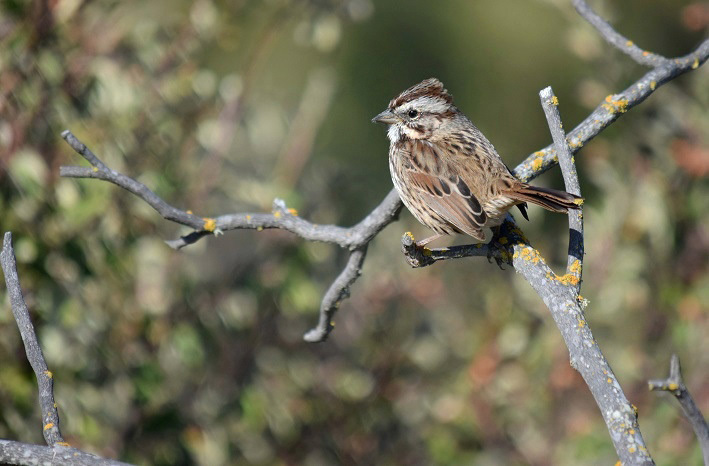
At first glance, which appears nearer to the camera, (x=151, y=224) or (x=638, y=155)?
(x=151, y=224)

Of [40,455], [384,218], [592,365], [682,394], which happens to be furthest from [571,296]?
[40,455]

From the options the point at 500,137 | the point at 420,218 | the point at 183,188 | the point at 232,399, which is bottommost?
the point at 232,399

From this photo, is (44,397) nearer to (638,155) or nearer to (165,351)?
(165,351)

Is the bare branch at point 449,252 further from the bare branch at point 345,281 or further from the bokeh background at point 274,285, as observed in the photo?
the bokeh background at point 274,285

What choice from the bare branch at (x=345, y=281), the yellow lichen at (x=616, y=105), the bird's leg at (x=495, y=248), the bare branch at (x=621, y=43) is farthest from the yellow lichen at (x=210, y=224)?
the bare branch at (x=621, y=43)

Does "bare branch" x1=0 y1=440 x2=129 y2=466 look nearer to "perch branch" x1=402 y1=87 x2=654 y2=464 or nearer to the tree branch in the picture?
the tree branch

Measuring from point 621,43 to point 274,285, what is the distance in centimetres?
164

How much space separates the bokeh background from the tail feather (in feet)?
3.35

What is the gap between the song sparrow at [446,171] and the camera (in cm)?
302

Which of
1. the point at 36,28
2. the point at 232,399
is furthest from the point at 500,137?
the point at 36,28

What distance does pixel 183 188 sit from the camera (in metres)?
3.65

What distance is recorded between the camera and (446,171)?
3.36m

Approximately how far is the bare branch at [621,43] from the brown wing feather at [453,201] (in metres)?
0.66

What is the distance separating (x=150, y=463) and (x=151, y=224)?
3.09 ft
